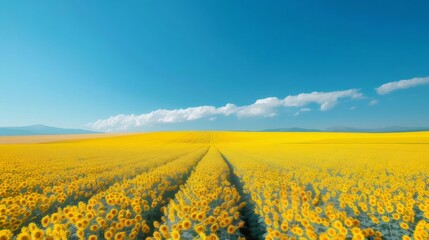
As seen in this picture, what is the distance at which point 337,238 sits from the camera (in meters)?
4.19

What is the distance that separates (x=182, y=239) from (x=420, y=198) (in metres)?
7.54

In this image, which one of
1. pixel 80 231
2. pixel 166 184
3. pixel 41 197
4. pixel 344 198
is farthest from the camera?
pixel 166 184

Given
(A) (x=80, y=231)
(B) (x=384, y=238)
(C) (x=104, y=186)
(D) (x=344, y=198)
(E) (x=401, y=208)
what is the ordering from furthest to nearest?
(C) (x=104, y=186) < (D) (x=344, y=198) < (E) (x=401, y=208) < (B) (x=384, y=238) < (A) (x=80, y=231)

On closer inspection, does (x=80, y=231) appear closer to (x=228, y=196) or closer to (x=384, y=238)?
(x=228, y=196)

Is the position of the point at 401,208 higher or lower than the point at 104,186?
higher

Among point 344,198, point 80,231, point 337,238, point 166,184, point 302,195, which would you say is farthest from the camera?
Answer: point 166,184

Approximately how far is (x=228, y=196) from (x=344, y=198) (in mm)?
3627

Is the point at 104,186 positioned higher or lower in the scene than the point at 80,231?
lower

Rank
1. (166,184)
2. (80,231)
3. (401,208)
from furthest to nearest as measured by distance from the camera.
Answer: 1. (166,184)
2. (401,208)
3. (80,231)

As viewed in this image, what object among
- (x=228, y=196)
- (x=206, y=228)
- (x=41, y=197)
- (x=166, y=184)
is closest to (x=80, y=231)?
(x=206, y=228)

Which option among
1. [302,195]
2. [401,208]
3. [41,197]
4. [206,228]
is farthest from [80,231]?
[401,208]

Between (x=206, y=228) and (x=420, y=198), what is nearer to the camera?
(x=206, y=228)

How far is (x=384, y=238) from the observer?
522 centimetres

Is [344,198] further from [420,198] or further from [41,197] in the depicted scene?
[41,197]
